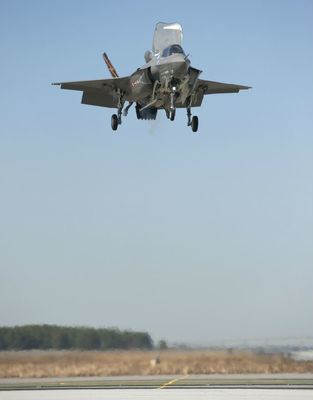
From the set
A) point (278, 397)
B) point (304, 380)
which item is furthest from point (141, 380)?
point (278, 397)

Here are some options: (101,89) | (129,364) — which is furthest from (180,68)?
(129,364)

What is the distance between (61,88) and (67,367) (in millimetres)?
14734

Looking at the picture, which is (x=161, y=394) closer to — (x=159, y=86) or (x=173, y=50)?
(x=159, y=86)

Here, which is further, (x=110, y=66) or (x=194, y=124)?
(x=110, y=66)

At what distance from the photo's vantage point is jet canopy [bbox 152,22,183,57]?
98.4ft

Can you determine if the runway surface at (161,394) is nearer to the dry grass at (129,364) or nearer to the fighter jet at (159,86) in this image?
the dry grass at (129,364)

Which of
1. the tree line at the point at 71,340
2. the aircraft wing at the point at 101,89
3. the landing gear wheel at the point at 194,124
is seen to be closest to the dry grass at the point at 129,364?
the tree line at the point at 71,340

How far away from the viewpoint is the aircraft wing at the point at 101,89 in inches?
1256

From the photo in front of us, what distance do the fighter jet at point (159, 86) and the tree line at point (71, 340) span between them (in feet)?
37.4

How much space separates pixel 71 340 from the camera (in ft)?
119

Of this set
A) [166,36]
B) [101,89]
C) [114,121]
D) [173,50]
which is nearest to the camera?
[173,50]

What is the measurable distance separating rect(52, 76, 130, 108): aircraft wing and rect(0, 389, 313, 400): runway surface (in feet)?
44.7

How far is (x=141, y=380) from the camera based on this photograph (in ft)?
113

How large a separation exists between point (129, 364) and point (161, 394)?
8.95 m
